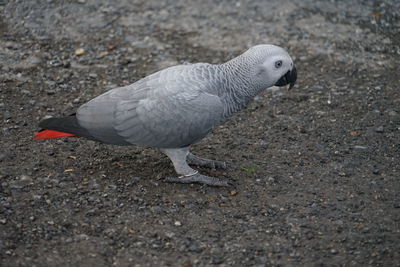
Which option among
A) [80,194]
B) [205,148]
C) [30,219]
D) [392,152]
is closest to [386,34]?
[392,152]

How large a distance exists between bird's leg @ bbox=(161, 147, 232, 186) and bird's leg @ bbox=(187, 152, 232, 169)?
298 mm

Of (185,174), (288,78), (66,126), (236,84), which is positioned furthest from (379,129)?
(66,126)

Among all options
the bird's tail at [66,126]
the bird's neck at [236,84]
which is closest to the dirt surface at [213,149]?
the bird's tail at [66,126]

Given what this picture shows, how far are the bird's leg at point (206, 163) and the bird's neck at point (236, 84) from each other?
2.21ft

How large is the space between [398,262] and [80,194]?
113 inches

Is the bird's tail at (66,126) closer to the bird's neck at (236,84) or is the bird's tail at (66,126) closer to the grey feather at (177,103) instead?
the grey feather at (177,103)

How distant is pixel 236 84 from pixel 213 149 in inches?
43.6

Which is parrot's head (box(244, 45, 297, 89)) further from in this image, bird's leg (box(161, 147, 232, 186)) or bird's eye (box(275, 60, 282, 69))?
bird's leg (box(161, 147, 232, 186))

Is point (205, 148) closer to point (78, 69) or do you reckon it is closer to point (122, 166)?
point (122, 166)

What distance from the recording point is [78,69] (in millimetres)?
7043

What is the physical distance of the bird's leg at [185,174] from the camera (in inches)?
205

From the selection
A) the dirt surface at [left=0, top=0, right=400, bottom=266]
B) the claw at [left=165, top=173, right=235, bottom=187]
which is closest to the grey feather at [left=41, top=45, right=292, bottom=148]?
the claw at [left=165, top=173, right=235, bottom=187]

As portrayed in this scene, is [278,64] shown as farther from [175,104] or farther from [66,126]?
[66,126]

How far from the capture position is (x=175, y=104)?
A: 486 cm
